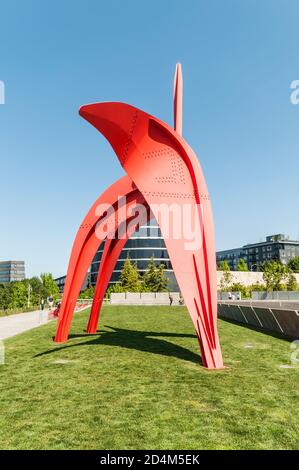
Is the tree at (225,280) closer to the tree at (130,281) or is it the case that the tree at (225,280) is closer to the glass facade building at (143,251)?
the tree at (130,281)

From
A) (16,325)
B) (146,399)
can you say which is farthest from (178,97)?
(16,325)

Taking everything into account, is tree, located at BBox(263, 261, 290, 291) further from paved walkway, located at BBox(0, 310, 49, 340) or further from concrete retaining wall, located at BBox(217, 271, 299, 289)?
paved walkway, located at BBox(0, 310, 49, 340)

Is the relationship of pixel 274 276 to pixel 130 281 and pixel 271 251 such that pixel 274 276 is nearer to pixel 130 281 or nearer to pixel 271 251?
pixel 130 281

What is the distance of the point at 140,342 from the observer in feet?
47.4

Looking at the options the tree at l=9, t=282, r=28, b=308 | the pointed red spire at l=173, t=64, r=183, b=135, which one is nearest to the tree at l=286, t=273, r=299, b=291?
the tree at l=9, t=282, r=28, b=308

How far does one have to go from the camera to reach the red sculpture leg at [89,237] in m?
14.2

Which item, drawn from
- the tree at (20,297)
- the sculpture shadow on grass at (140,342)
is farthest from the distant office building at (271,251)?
the sculpture shadow on grass at (140,342)

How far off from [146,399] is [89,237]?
28.3 ft

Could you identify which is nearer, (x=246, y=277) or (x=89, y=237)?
(x=89, y=237)

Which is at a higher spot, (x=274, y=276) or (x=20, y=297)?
(x=274, y=276)

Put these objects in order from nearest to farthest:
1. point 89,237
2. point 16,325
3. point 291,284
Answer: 1. point 89,237
2. point 16,325
3. point 291,284

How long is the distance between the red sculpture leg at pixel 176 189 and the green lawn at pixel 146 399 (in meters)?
1.48

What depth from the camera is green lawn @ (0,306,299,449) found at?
512cm
